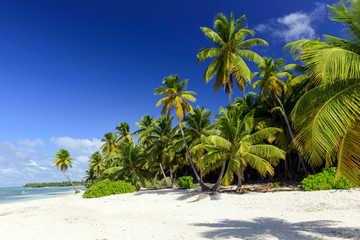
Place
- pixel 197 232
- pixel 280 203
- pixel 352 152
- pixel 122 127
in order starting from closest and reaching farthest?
pixel 352 152 → pixel 197 232 → pixel 280 203 → pixel 122 127

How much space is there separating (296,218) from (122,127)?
34.8 metres

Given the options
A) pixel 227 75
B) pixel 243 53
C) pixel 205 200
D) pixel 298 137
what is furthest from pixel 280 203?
pixel 243 53

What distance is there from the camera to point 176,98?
1852 cm

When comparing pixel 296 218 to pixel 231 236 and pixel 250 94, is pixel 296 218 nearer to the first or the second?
pixel 231 236

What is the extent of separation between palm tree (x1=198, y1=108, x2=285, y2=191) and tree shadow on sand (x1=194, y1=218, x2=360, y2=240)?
5375 millimetres

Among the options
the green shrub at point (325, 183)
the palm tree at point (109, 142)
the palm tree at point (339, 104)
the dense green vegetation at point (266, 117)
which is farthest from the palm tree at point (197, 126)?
the palm tree at point (109, 142)

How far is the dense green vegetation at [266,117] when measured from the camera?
16.5 ft

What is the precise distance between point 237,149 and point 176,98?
23.4ft

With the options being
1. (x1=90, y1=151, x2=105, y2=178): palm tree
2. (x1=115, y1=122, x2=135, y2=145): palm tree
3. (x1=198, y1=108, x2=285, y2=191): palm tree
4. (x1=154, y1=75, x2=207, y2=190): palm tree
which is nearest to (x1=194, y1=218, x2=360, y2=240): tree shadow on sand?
(x1=198, y1=108, x2=285, y2=191): palm tree

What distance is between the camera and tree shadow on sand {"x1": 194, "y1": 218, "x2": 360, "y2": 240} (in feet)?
20.8

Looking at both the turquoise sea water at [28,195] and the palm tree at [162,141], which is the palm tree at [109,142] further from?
the palm tree at [162,141]

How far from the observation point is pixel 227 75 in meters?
18.1

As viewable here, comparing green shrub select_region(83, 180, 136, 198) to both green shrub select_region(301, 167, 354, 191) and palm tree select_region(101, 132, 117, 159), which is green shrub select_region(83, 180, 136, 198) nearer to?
green shrub select_region(301, 167, 354, 191)

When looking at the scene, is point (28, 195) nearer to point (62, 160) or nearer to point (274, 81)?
point (62, 160)
